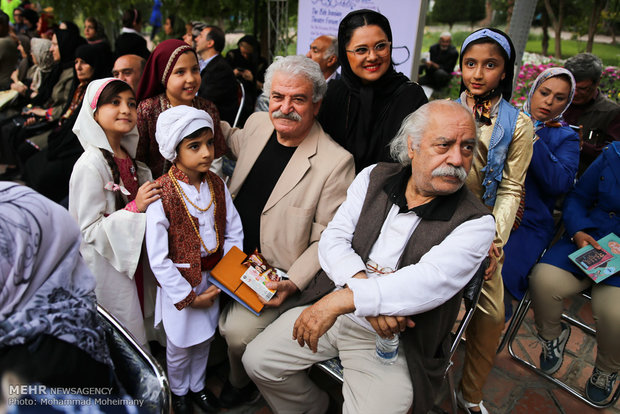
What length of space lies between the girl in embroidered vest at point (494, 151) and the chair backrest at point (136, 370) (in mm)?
1927

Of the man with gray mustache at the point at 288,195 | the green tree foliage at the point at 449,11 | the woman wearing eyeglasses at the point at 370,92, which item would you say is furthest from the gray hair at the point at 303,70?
the green tree foliage at the point at 449,11

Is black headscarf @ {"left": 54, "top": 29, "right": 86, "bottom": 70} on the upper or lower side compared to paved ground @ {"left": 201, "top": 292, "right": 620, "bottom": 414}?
upper

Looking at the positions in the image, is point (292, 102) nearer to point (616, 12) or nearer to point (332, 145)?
point (332, 145)

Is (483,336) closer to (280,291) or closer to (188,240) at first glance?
(280,291)

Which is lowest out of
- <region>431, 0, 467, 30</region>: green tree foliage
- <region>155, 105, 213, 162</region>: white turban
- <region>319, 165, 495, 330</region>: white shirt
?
<region>319, 165, 495, 330</region>: white shirt

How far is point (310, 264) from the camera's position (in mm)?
2568

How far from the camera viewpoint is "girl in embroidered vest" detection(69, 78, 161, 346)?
2262mm

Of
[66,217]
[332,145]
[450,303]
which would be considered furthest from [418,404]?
[66,217]

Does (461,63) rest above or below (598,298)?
above

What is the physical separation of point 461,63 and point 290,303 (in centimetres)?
191

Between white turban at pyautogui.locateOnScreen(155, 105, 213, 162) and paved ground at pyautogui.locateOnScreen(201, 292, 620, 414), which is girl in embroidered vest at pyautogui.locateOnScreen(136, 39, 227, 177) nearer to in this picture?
white turban at pyautogui.locateOnScreen(155, 105, 213, 162)

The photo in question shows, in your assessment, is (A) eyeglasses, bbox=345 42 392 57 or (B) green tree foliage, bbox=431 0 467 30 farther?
(B) green tree foliage, bbox=431 0 467 30

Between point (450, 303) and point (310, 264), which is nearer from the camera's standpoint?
point (450, 303)

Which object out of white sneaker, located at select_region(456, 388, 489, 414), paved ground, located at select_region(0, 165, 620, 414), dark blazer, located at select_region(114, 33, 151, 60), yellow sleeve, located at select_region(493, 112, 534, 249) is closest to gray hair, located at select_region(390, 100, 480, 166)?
yellow sleeve, located at select_region(493, 112, 534, 249)
